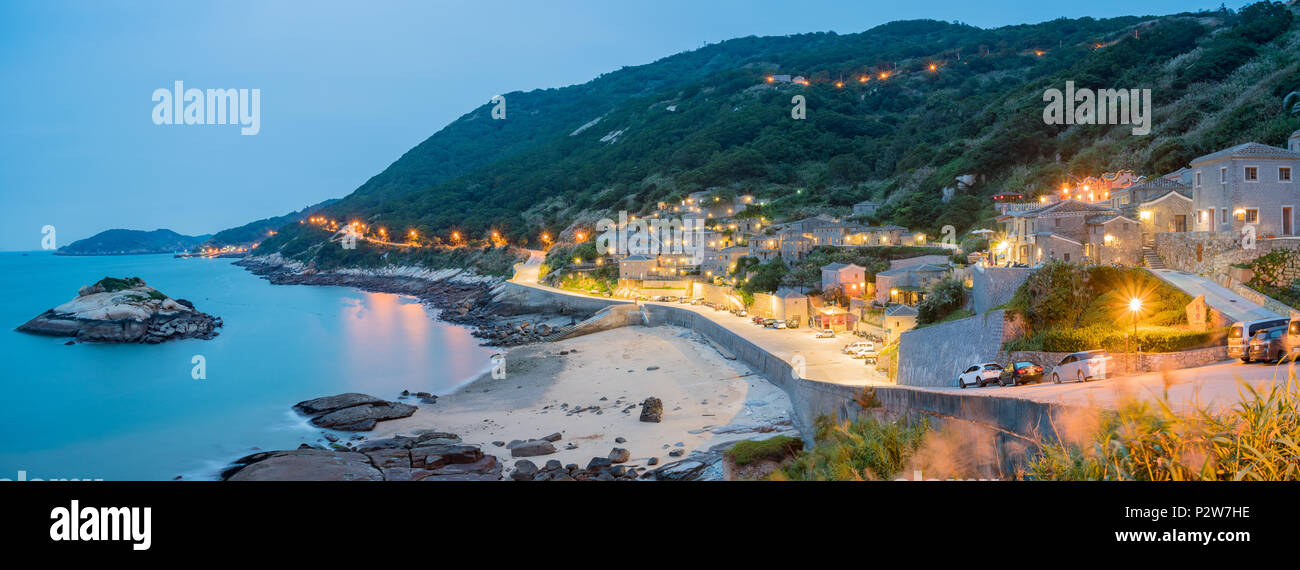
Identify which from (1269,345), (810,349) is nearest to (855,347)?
(810,349)

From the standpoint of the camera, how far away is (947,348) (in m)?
15.9

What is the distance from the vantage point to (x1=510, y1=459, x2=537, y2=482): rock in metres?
14.8

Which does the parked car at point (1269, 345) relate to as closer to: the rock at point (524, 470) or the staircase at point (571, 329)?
the rock at point (524, 470)

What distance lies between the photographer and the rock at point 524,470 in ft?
48.6

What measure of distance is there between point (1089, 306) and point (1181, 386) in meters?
6.00

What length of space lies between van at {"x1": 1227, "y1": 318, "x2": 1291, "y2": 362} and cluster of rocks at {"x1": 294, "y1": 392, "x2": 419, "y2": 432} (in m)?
21.0

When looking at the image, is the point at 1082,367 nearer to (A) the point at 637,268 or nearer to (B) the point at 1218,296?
(B) the point at 1218,296

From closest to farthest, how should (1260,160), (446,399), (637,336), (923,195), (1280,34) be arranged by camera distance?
(1260,160) < (446,399) < (637,336) < (923,195) < (1280,34)

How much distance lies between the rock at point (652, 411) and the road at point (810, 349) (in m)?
4.43
